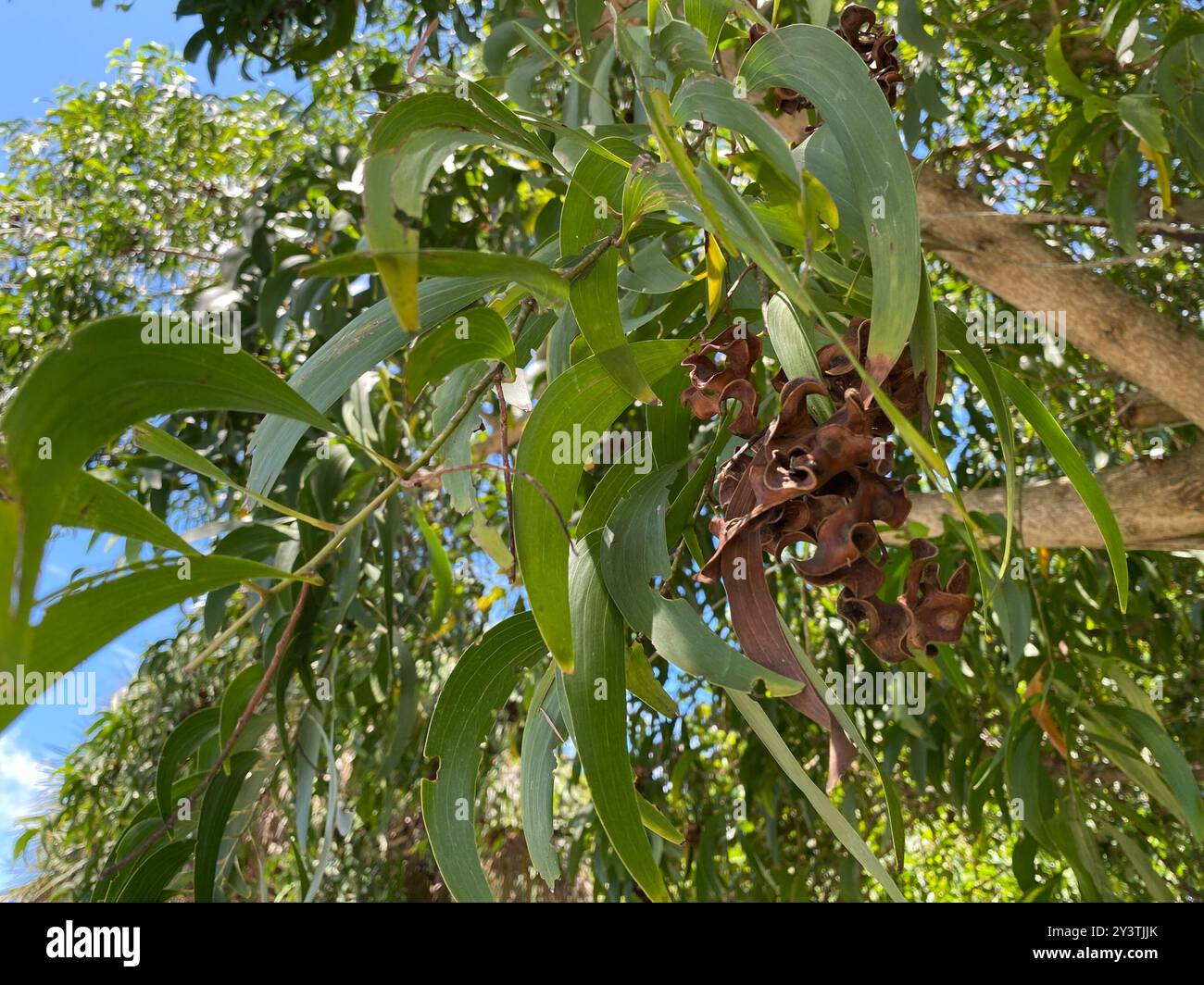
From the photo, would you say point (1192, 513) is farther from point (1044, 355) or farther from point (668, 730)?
point (668, 730)

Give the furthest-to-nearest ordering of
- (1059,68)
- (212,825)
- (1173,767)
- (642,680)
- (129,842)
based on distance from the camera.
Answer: (1059,68) → (1173,767) → (129,842) → (212,825) → (642,680)

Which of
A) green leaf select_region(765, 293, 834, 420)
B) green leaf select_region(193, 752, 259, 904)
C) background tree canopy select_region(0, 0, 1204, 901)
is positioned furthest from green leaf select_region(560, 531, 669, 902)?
green leaf select_region(193, 752, 259, 904)

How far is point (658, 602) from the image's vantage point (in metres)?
0.41

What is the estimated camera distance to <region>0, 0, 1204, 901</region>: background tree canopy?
0.36 metres

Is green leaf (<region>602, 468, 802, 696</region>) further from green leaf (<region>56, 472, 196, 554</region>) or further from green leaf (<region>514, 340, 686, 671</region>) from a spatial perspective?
green leaf (<region>56, 472, 196, 554</region>)

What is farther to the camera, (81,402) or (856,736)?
(856,736)

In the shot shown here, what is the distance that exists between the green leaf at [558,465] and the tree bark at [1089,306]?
95cm

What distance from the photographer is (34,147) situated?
3201 millimetres

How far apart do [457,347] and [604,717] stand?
17 cm

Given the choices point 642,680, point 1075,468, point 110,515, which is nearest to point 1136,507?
point 1075,468

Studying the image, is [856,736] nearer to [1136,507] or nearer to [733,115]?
[733,115]

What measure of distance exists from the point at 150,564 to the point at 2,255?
311cm
